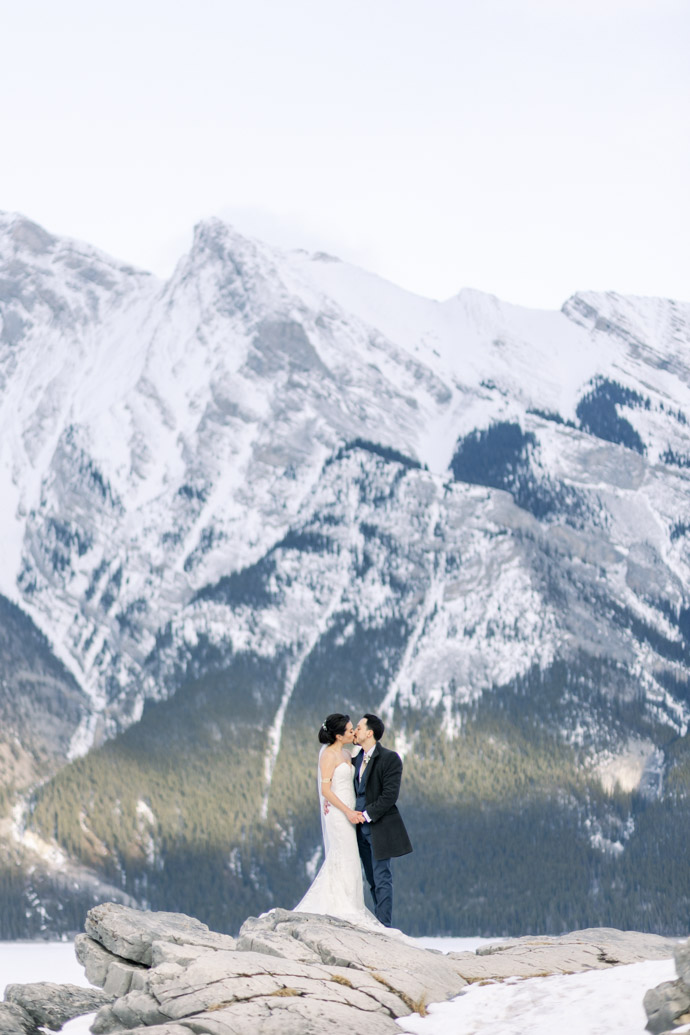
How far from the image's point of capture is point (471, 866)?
198125 mm

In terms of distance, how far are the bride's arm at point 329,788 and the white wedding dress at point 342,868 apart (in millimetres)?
168

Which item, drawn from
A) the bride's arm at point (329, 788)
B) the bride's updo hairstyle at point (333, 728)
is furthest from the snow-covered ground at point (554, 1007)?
the bride's updo hairstyle at point (333, 728)

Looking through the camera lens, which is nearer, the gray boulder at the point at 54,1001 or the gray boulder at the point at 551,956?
the gray boulder at the point at 551,956

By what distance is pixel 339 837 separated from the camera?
123ft

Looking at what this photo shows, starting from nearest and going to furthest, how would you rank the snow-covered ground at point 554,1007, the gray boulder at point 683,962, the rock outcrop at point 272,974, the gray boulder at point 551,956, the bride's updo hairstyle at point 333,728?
the gray boulder at point 683,962 < the snow-covered ground at point 554,1007 < the rock outcrop at point 272,974 < the gray boulder at point 551,956 < the bride's updo hairstyle at point 333,728

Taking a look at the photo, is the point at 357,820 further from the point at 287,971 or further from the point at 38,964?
the point at 38,964

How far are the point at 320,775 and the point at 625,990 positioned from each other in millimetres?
9326

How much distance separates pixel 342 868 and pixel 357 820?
6.14 feet

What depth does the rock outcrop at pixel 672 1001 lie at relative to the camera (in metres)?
28.3

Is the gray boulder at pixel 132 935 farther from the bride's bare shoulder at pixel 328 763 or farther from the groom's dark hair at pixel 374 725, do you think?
the groom's dark hair at pixel 374 725

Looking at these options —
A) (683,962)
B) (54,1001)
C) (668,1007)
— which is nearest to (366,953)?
(683,962)

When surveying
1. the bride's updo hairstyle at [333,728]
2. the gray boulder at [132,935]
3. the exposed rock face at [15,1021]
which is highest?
the bride's updo hairstyle at [333,728]

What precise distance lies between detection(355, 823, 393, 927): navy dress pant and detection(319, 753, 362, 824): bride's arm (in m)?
0.59

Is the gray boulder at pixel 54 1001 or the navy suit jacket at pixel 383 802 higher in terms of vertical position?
the navy suit jacket at pixel 383 802
